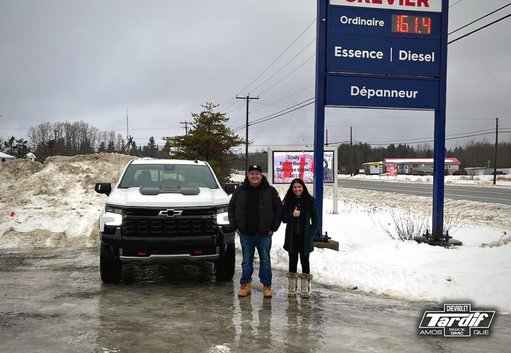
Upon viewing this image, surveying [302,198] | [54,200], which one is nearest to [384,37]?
[302,198]

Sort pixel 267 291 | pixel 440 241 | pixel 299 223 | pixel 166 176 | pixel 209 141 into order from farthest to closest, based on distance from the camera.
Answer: pixel 209 141
pixel 440 241
pixel 166 176
pixel 299 223
pixel 267 291

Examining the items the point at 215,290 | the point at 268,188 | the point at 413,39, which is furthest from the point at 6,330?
the point at 413,39

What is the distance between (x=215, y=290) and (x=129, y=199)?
72.9 inches

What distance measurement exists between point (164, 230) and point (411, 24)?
6928 mm

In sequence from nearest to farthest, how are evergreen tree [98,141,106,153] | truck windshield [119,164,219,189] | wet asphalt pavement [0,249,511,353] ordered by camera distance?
wet asphalt pavement [0,249,511,353]
truck windshield [119,164,219,189]
evergreen tree [98,141,106,153]

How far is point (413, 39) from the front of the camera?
32.6ft

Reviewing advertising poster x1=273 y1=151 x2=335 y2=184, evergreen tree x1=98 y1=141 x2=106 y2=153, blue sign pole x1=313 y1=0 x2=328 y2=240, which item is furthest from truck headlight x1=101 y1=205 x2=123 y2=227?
evergreen tree x1=98 y1=141 x2=106 y2=153

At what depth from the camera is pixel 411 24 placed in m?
9.92

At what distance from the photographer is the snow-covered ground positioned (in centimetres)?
671

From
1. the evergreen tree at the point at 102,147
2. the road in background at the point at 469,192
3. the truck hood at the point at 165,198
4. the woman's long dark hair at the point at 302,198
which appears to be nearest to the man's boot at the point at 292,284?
the woman's long dark hair at the point at 302,198

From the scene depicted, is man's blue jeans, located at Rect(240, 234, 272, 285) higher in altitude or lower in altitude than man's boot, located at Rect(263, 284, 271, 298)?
higher

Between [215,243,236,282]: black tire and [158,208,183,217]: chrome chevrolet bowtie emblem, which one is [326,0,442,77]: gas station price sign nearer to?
[215,243,236,282]: black tire
